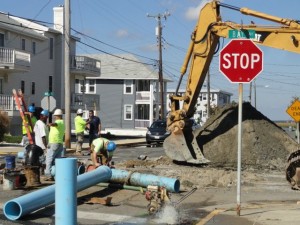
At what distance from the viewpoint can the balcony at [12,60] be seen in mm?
35250

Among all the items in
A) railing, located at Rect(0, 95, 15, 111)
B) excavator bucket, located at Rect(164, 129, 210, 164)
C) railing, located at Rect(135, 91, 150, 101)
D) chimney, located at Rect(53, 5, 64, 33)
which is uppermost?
chimney, located at Rect(53, 5, 64, 33)

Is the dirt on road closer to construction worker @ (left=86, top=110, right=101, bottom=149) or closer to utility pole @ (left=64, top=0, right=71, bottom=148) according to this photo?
construction worker @ (left=86, top=110, right=101, bottom=149)

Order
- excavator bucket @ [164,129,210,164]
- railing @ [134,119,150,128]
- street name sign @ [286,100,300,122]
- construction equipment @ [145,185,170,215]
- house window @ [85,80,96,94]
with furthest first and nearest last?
1. house window @ [85,80,96,94]
2. railing @ [134,119,150,128]
3. street name sign @ [286,100,300,122]
4. excavator bucket @ [164,129,210,164]
5. construction equipment @ [145,185,170,215]

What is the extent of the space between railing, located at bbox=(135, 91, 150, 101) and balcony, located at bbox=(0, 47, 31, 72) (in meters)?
25.1

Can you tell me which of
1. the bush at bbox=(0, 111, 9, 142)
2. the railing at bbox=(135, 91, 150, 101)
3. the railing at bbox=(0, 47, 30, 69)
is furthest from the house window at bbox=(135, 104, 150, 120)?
the bush at bbox=(0, 111, 9, 142)

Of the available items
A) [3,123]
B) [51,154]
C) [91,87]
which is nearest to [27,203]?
Answer: [51,154]

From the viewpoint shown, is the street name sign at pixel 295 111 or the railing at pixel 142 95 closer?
the street name sign at pixel 295 111

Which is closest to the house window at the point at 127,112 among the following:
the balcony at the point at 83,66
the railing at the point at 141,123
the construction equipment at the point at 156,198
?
the railing at the point at 141,123

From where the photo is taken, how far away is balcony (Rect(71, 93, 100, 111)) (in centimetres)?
4531

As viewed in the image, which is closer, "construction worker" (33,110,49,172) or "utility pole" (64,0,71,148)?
"construction worker" (33,110,49,172)

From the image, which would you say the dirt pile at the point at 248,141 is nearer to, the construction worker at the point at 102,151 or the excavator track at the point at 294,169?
the excavator track at the point at 294,169

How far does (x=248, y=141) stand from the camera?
61.6 feet

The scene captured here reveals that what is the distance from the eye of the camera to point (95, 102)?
49281 millimetres

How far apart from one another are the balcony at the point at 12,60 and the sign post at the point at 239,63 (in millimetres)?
27656
